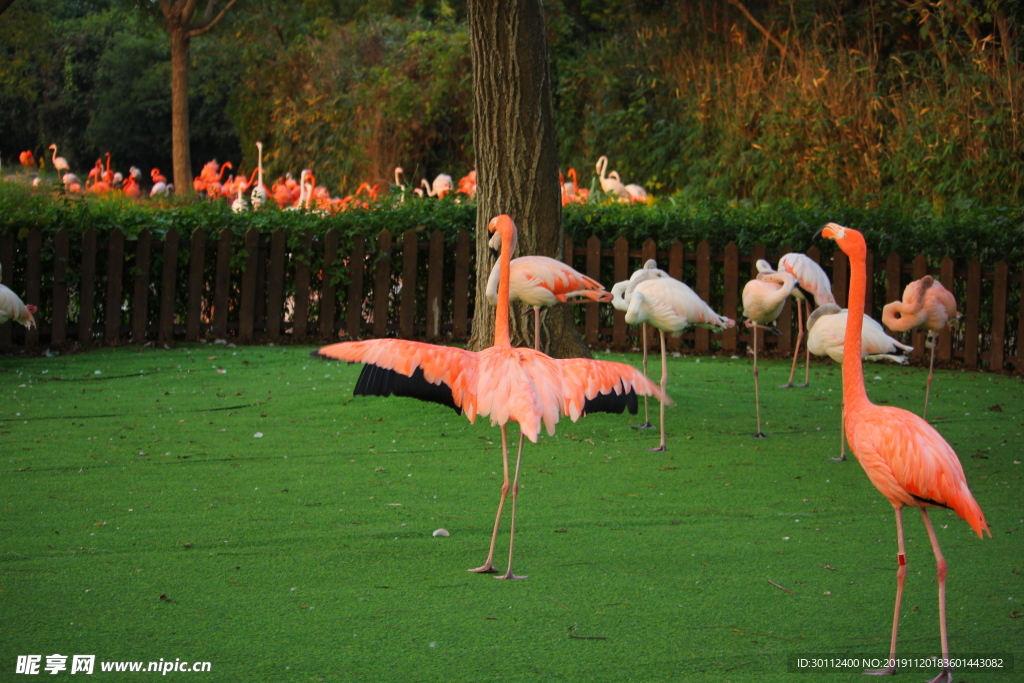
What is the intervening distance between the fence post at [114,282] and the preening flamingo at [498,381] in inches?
310

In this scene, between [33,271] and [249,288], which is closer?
[33,271]

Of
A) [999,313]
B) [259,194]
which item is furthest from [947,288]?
[259,194]

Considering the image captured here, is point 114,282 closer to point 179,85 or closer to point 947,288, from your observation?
point 947,288

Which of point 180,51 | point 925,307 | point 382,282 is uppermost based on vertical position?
point 180,51

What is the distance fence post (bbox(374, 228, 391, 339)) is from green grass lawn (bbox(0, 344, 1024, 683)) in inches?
135

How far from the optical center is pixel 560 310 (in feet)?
26.8

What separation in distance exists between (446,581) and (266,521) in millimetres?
1200

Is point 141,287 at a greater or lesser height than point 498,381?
greater

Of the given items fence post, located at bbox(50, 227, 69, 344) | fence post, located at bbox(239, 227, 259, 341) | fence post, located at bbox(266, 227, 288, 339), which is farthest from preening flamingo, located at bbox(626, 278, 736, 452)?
fence post, located at bbox(50, 227, 69, 344)

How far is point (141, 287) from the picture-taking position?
36.2 feet

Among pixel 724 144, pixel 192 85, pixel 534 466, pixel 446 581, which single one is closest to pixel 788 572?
pixel 446 581

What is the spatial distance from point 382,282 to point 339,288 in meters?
0.53

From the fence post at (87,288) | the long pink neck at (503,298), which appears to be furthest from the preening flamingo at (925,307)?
the fence post at (87,288)

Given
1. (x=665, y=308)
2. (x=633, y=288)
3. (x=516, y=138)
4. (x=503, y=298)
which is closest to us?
(x=503, y=298)
